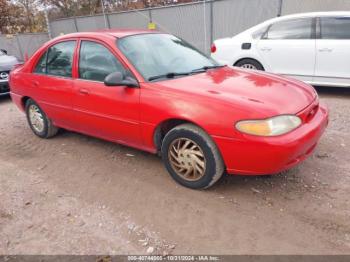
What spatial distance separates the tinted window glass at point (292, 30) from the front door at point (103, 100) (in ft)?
Result: 14.3

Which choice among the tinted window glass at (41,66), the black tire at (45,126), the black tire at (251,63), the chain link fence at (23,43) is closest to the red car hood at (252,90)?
the tinted window glass at (41,66)

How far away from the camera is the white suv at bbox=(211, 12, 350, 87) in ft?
21.3

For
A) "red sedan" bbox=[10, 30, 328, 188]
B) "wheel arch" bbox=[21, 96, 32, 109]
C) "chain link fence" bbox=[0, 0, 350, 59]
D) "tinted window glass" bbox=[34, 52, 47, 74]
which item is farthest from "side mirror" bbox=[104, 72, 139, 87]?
"chain link fence" bbox=[0, 0, 350, 59]

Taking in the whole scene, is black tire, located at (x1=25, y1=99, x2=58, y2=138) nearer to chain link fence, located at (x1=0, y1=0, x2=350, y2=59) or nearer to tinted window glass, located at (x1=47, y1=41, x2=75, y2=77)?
tinted window glass, located at (x1=47, y1=41, x2=75, y2=77)

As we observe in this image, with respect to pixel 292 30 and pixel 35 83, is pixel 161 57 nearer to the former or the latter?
pixel 35 83

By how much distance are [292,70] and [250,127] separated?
449 centimetres

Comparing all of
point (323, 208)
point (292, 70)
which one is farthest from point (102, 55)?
point (292, 70)

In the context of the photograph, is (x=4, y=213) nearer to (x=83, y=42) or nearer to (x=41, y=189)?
(x=41, y=189)

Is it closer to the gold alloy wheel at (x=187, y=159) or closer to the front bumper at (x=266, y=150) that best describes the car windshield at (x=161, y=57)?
the gold alloy wheel at (x=187, y=159)

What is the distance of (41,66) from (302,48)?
483cm

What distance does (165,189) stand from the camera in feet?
12.1

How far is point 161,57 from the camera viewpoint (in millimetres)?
4066

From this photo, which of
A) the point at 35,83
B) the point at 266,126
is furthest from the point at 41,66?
the point at 266,126

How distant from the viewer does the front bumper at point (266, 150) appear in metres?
3.01
